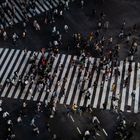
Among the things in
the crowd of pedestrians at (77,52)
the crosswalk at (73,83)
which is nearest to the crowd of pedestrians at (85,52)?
the crowd of pedestrians at (77,52)

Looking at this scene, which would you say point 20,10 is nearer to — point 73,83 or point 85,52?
point 85,52

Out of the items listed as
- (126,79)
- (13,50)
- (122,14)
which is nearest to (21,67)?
(13,50)

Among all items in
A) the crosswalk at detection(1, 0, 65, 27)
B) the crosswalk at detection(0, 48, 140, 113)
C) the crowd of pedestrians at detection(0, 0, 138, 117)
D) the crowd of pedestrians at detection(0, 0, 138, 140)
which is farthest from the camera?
the crosswalk at detection(1, 0, 65, 27)

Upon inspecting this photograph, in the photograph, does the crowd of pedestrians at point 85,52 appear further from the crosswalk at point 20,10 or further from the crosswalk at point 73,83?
the crosswalk at point 20,10

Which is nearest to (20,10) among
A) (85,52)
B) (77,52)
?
(77,52)


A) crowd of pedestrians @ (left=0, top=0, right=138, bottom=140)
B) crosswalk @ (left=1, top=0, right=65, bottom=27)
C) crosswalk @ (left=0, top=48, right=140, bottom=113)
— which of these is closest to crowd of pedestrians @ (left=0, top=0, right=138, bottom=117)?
crowd of pedestrians @ (left=0, top=0, right=138, bottom=140)

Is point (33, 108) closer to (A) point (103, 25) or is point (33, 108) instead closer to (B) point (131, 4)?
(A) point (103, 25)

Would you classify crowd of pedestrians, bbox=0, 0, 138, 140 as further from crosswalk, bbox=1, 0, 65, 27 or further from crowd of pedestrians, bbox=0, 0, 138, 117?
crosswalk, bbox=1, 0, 65, 27
